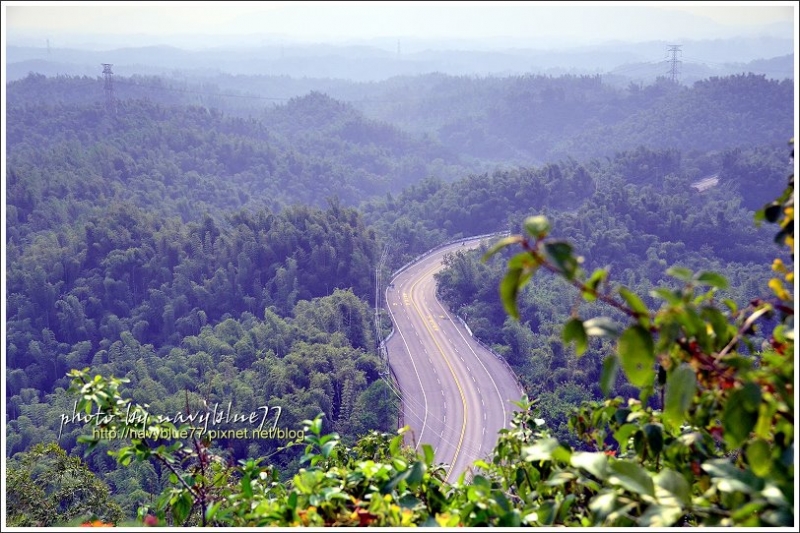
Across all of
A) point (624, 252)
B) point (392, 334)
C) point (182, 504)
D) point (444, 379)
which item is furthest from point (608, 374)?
point (624, 252)

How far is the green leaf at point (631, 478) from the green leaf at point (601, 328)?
10.2 inches

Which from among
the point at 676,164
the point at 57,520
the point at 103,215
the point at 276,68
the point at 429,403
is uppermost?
the point at 276,68

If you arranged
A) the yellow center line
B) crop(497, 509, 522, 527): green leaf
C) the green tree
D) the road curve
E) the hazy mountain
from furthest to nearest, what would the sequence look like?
1. the hazy mountain
2. the road curve
3. the yellow center line
4. the green tree
5. crop(497, 509, 522, 527): green leaf

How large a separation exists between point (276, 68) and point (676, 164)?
56472 millimetres

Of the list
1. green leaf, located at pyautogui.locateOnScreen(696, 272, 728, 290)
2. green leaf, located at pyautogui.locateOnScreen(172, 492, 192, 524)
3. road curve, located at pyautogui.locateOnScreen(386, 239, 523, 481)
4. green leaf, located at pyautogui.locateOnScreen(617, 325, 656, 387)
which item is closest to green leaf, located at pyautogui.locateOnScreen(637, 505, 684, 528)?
green leaf, located at pyautogui.locateOnScreen(617, 325, 656, 387)

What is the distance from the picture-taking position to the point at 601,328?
1.11m

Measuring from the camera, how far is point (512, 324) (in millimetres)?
16594

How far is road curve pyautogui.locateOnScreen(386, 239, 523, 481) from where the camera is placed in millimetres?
12469

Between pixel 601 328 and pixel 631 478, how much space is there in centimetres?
29

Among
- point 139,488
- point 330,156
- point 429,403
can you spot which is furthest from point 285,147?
point 139,488

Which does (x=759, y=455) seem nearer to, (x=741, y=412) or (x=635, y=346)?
(x=741, y=412)

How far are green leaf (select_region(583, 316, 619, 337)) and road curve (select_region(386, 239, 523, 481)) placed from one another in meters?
9.42

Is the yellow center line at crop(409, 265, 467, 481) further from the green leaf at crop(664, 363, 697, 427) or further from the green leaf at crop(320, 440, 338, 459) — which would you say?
the green leaf at crop(664, 363, 697, 427)

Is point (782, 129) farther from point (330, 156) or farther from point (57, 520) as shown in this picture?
point (57, 520)
